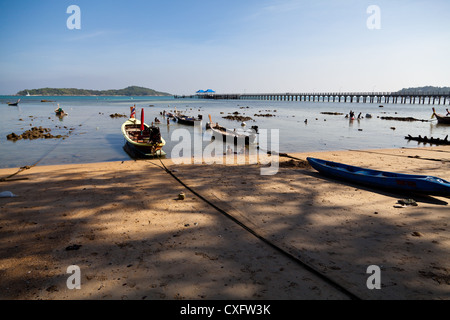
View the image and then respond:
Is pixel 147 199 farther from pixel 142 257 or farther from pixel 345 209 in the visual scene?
pixel 345 209

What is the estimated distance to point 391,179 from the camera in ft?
30.7

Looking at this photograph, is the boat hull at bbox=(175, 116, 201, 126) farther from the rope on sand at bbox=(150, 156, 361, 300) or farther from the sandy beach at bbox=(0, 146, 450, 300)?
the rope on sand at bbox=(150, 156, 361, 300)

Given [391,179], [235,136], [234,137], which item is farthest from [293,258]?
[234,137]

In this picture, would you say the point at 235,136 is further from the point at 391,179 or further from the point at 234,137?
the point at 391,179

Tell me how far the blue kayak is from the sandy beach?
0.37 meters

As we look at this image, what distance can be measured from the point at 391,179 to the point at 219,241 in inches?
285

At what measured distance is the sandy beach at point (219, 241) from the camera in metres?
4.39

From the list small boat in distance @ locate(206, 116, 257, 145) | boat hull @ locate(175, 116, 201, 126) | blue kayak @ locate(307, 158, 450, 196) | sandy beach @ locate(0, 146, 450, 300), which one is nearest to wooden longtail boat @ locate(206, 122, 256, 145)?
small boat in distance @ locate(206, 116, 257, 145)

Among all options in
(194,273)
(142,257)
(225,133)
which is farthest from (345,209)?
(225,133)

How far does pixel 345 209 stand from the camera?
26.0 ft

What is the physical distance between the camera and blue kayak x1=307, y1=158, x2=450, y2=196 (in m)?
8.33

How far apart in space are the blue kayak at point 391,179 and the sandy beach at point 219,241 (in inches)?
14.7
